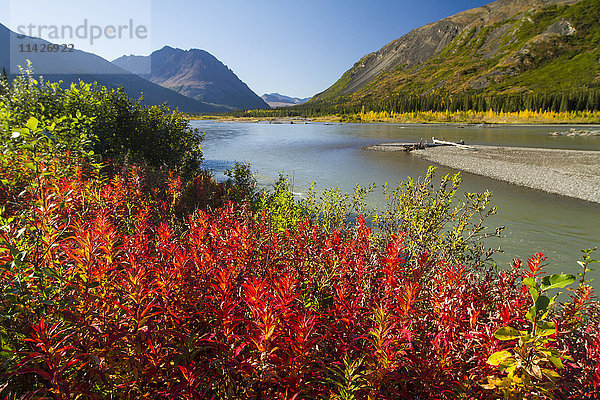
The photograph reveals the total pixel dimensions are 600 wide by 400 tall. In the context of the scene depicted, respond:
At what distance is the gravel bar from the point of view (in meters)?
17.0

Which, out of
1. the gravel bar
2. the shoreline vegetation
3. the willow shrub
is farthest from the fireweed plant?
the shoreline vegetation

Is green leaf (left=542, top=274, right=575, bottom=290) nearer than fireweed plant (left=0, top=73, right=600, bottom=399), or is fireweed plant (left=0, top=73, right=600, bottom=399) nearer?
green leaf (left=542, top=274, right=575, bottom=290)

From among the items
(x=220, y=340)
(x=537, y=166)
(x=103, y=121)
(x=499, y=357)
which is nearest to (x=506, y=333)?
(x=499, y=357)

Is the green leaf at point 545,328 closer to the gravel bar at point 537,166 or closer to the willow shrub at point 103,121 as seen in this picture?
the willow shrub at point 103,121

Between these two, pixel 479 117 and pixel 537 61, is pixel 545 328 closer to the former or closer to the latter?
pixel 479 117

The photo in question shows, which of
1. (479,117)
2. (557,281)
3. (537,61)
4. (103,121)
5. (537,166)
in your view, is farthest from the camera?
(537,61)

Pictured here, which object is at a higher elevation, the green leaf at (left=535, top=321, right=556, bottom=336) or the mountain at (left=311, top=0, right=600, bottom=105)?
the mountain at (left=311, top=0, right=600, bottom=105)

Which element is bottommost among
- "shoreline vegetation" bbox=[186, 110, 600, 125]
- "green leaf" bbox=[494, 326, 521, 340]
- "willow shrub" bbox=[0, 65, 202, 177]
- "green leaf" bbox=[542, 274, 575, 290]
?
"green leaf" bbox=[494, 326, 521, 340]

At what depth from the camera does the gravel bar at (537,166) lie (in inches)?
671

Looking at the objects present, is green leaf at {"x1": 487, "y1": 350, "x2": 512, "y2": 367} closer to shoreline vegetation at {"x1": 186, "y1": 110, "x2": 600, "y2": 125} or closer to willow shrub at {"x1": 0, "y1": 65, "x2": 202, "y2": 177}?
willow shrub at {"x1": 0, "y1": 65, "x2": 202, "y2": 177}

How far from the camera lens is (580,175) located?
19.8 meters

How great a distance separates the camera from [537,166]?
23547 mm

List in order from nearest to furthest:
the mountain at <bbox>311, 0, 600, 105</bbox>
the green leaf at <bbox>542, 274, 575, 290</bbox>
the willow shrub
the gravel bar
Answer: the green leaf at <bbox>542, 274, 575, 290</bbox> → the willow shrub → the gravel bar → the mountain at <bbox>311, 0, 600, 105</bbox>

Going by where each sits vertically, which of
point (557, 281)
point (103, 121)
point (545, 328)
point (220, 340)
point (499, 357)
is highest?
point (103, 121)
